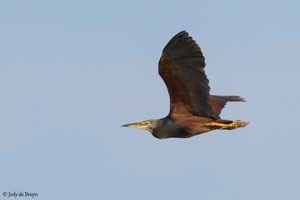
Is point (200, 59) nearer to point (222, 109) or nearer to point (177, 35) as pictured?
point (177, 35)

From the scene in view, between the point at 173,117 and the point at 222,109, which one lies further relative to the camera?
the point at 222,109

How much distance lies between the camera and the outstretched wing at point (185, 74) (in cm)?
2498

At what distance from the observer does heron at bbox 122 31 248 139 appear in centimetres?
2503

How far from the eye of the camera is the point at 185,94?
83.9 ft

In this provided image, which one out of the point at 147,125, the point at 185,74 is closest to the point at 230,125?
the point at 185,74

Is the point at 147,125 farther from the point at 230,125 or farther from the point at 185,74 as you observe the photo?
the point at 230,125

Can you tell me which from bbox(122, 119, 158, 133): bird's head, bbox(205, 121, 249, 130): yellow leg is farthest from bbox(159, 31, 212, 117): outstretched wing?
bbox(122, 119, 158, 133): bird's head

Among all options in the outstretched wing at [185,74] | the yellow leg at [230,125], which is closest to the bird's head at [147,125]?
the outstretched wing at [185,74]

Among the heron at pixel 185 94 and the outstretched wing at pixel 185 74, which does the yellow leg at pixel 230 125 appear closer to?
the heron at pixel 185 94

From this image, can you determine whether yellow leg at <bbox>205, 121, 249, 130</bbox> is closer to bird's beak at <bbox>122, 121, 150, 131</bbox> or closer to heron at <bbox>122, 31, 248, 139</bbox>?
heron at <bbox>122, 31, 248, 139</bbox>

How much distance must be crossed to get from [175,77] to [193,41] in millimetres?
1087

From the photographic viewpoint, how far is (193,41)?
24.9 metres

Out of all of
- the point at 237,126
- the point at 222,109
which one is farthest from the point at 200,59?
the point at 222,109

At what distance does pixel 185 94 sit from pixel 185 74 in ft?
2.05
